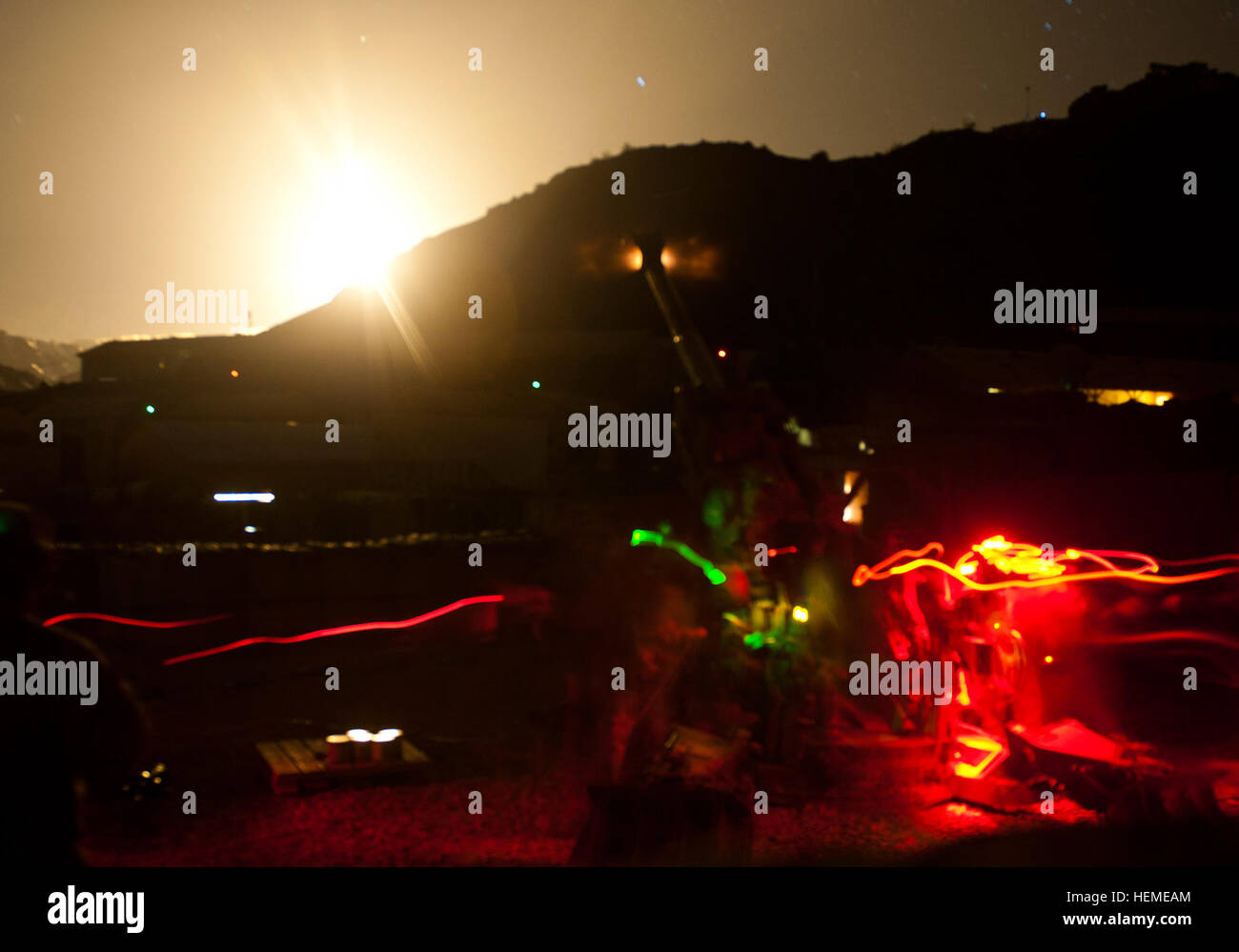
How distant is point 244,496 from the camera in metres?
18.6

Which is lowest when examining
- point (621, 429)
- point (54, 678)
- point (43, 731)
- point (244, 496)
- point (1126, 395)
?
point (43, 731)

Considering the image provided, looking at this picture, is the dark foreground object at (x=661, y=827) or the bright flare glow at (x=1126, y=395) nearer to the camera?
the dark foreground object at (x=661, y=827)

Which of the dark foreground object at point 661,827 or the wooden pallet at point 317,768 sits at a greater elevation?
the dark foreground object at point 661,827

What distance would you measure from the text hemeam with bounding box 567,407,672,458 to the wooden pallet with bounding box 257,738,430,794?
46.5ft

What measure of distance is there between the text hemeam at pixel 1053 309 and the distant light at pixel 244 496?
2047cm

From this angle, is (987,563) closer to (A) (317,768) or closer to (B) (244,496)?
(A) (317,768)

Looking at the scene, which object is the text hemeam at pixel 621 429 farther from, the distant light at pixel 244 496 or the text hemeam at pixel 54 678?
the text hemeam at pixel 54 678

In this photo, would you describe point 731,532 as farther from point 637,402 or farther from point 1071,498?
point 637,402

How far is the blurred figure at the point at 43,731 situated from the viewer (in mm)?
2869

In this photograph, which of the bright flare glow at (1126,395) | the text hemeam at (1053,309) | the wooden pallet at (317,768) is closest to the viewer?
the wooden pallet at (317,768)

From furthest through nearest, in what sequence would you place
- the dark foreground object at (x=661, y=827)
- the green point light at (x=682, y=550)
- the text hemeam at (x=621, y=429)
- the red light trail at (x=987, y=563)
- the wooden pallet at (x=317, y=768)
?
the text hemeam at (x=621, y=429) < the green point light at (x=682, y=550) < the red light trail at (x=987, y=563) < the wooden pallet at (x=317, y=768) < the dark foreground object at (x=661, y=827)
